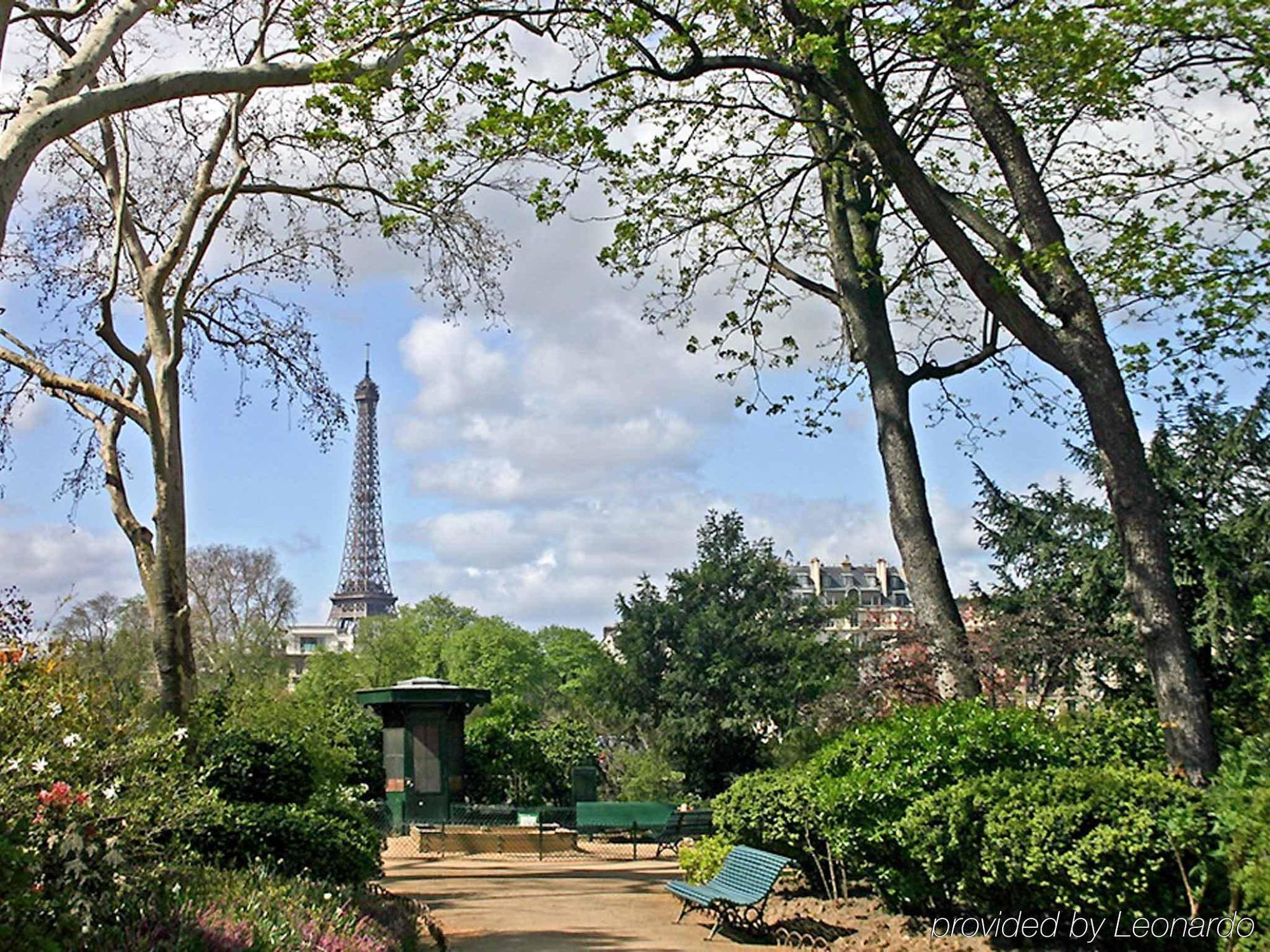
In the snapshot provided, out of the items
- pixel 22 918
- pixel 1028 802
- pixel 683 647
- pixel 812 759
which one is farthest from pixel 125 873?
pixel 683 647

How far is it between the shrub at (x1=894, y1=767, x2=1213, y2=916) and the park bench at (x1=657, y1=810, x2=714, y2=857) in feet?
40.2

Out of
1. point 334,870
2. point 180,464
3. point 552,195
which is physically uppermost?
point 552,195

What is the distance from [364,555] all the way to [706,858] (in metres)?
106

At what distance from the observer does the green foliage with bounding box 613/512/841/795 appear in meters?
28.4

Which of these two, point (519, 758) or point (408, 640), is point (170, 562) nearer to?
point (519, 758)

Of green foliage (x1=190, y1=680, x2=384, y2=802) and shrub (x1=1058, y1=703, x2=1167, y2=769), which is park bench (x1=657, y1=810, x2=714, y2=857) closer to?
green foliage (x1=190, y1=680, x2=384, y2=802)

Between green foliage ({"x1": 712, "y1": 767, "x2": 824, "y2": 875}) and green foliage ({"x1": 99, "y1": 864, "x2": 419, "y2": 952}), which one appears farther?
green foliage ({"x1": 712, "y1": 767, "x2": 824, "y2": 875})

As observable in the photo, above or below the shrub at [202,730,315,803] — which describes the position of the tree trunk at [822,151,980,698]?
above

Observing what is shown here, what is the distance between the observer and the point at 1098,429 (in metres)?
11.8

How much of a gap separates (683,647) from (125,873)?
22.5 meters

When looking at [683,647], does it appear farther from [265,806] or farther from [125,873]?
[125,873]

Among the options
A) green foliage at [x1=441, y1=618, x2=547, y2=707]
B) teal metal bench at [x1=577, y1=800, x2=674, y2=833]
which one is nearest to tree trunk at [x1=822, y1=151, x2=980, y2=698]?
teal metal bench at [x1=577, y1=800, x2=674, y2=833]

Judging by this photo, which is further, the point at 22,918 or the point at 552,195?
the point at 552,195

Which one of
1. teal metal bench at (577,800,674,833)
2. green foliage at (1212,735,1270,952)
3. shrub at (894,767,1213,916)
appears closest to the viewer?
green foliage at (1212,735,1270,952)
